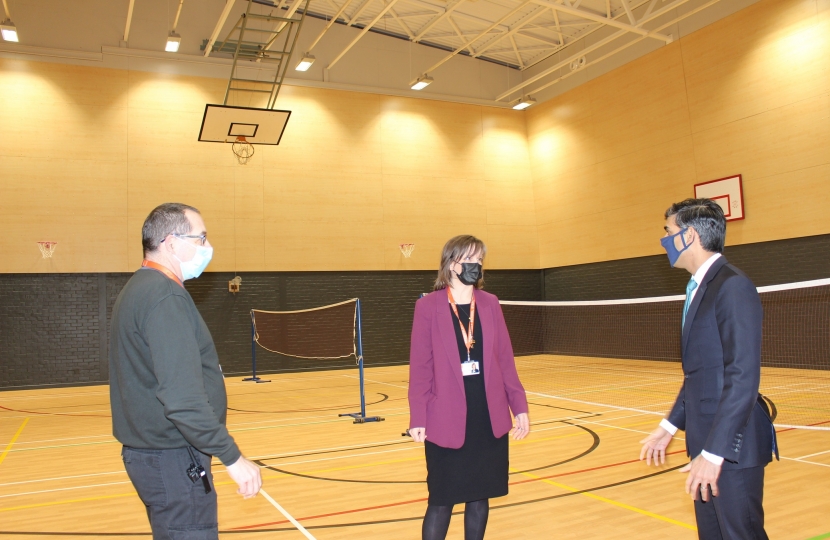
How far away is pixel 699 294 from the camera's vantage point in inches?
94.0

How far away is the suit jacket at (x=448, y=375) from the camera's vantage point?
2992 mm

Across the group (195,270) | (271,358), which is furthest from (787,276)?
(195,270)

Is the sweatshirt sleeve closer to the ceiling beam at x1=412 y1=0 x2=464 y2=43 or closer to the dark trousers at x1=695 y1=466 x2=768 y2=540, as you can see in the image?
the dark trousers at x1=695 y1=466 x2=768 y2=540

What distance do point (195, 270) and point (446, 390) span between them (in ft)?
4.18

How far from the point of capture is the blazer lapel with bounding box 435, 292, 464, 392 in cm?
303

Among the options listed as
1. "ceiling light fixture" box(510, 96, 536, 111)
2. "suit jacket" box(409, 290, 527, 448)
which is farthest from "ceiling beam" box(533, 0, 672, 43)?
"suit jacket" box(409, 290, 527, 448)

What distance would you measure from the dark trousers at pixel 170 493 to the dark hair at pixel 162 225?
725 mm

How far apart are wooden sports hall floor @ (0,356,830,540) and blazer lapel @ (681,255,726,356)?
216cm

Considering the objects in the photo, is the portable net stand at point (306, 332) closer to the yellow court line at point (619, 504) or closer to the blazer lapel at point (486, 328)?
the yellow court line at point (619, 504)

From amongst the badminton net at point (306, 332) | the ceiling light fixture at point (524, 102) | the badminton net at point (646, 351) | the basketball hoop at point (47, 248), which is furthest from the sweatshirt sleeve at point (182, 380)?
the ceiling light fixture at point (524, 102)

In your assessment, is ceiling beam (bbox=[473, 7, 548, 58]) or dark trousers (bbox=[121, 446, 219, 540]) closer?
dark trousers (bbox=[121, 446, 219, 540])

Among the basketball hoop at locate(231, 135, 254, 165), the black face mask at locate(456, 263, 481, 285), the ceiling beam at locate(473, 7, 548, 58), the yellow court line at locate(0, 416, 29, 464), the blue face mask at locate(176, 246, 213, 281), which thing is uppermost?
the ceiling beam at locate(473, 7, 548, 58)

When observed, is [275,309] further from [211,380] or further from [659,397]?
[211,380]

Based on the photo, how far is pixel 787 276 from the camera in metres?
13.1
